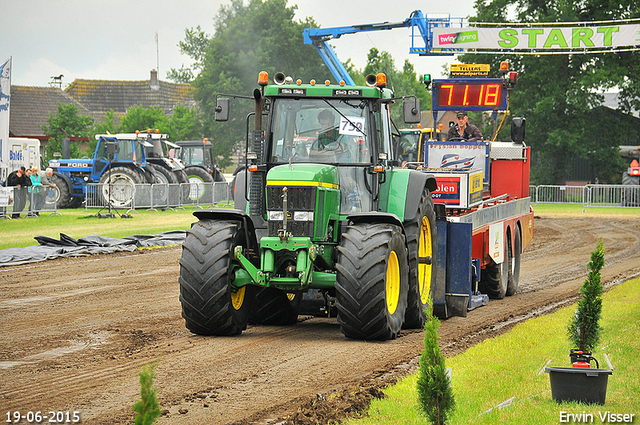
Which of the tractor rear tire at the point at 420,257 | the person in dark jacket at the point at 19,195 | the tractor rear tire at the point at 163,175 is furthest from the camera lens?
the tractor rear tire at the point at 163,175

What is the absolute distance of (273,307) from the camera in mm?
10031

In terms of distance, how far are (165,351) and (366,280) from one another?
85.2 inches

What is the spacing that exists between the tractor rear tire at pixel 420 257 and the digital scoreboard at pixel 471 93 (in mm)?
5580

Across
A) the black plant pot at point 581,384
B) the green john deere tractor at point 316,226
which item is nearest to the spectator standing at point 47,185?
the green john deere tractor at point 316,226

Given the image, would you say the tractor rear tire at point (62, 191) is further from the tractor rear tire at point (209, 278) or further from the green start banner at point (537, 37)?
the tractor rear tire at point (209, 278)

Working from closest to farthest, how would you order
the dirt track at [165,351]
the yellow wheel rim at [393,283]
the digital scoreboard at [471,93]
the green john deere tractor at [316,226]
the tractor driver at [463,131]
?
the dirt track at [165,351] → the green john deere tractor at [316,226] → the yellow wheel rim at [393,283] → the tractor driver at [463,131] → the digital scoreboard at [471,93]

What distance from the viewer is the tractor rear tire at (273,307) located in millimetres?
9898

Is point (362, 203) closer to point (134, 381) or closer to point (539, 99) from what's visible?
point (134, 381)

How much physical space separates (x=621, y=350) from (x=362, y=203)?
10.5ft

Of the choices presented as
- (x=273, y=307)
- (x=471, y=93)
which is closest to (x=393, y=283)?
(x=273, y=307)

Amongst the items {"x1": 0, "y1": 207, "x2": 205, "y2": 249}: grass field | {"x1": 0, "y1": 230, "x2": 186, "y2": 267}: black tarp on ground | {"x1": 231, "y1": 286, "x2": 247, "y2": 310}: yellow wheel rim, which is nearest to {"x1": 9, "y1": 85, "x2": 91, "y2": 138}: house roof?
{"x1": 0, "y1": 207, "x2": 205, "y2": 249}: grass field

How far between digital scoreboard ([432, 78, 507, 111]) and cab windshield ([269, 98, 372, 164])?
6.49 m

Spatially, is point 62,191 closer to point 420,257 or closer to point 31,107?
point 420,257

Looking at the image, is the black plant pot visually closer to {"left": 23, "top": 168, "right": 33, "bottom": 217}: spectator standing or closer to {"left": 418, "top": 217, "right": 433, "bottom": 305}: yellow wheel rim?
{"left": 418, "top": 217, "right": 433, "bottom": 305}: yellow wheel rim
